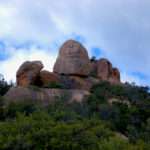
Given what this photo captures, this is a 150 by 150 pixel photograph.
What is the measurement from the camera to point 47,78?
136 feet

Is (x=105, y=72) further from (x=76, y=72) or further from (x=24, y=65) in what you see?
(x=24, y=65)

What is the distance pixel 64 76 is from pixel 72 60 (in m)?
1.79

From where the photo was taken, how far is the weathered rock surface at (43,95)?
35.7 metres

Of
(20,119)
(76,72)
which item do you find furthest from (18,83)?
(20,119)

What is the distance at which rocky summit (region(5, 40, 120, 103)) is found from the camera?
123ft

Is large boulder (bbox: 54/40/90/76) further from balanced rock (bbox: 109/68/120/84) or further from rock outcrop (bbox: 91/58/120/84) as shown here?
balanced rock (bbox: 109/68/120/84)

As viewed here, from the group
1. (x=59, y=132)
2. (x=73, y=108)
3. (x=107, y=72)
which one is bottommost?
(x=59, y=132)

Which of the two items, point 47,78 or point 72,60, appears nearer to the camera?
point 47,78

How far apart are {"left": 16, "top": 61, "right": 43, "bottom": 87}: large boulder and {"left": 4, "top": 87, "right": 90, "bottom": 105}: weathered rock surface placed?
3425 millimetres

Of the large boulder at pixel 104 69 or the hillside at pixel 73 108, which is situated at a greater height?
the large boulder at pixel 104 69

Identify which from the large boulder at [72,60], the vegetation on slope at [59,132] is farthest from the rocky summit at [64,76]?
the vegetation on slope at [59,132]

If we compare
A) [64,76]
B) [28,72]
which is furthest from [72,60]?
[28,72]

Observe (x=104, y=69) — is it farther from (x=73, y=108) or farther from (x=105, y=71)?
(x=73, y=108)

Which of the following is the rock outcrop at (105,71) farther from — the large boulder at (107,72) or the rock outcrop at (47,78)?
the rock outcrop at (47,78)
